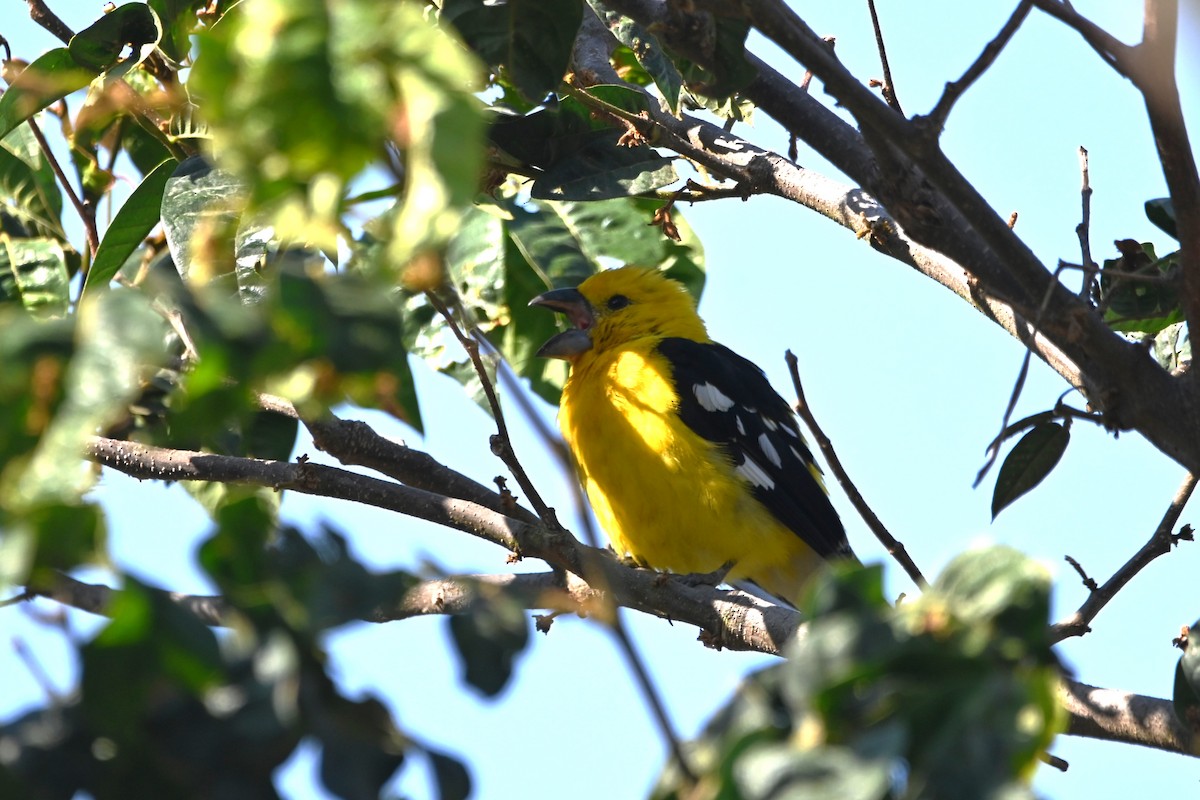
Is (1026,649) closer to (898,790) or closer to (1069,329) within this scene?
(898,790)

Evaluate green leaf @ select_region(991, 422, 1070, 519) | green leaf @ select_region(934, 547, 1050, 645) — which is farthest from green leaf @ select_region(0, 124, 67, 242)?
green leaf @ select_region(934, 547, 1050, 645)

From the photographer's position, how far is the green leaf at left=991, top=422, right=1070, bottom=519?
321 cm

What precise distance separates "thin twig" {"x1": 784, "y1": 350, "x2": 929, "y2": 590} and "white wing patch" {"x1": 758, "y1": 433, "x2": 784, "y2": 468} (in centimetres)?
156

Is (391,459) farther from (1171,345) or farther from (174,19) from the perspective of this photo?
(1171,345)

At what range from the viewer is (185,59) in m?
3.89

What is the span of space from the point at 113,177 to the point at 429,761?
3675mm

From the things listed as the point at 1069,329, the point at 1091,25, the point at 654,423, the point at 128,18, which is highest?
the point at 128,18

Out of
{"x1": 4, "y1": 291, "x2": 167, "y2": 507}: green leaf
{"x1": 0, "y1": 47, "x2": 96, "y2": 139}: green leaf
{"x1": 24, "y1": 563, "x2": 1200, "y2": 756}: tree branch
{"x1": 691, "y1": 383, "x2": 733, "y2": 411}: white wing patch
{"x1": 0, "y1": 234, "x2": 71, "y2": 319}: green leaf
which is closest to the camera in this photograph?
{"x1": 4, "y1": 291, "x2": 167, "y2": 507}: green leaf

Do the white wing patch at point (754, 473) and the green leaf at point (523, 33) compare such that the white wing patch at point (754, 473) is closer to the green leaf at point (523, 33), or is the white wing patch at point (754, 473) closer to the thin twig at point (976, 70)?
the green leaf at point (523, 33)

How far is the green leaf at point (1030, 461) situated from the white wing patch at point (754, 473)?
2269 mm

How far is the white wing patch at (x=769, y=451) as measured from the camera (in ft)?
19.0

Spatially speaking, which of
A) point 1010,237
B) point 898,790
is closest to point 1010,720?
point 898,790

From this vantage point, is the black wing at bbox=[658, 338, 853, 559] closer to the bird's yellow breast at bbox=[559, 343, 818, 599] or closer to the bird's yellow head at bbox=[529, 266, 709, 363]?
the bird's yellow breast at bbox=[559, 343, 818, 599]

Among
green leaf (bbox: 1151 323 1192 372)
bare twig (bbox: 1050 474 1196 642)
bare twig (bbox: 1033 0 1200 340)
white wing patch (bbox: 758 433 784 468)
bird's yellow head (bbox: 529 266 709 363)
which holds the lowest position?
bare twig (bbox: 1050 474 1196 642)
